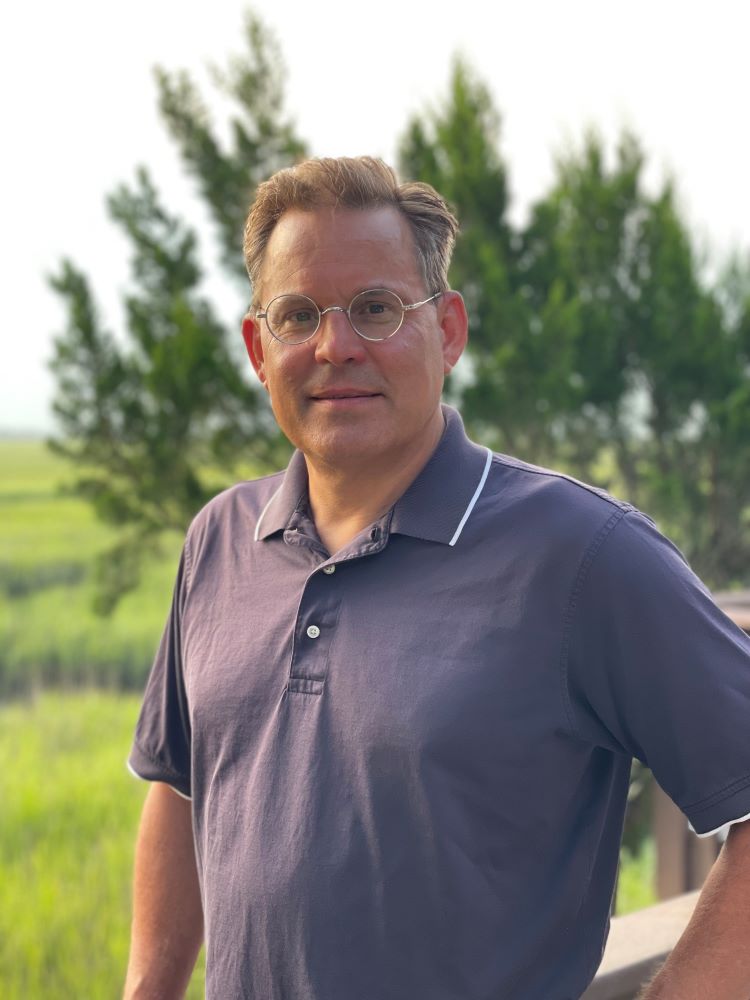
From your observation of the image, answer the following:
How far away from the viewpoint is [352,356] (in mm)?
1241

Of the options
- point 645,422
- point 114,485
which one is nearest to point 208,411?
point 114,485

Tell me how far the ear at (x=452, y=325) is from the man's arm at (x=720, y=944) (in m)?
0.62

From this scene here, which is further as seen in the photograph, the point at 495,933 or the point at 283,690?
the point at 283,690

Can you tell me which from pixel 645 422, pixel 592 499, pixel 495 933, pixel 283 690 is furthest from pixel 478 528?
pixel 645 422

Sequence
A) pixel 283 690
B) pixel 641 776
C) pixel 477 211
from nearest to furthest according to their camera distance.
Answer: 1. pixel 283 690
2. pixel 641 776
3. pixel 477 211

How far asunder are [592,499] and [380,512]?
250mm

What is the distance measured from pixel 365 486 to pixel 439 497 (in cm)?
12

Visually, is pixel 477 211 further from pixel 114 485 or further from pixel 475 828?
pixel 475 828

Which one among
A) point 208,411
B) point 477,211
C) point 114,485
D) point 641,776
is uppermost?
point 477,211

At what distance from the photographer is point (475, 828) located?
108cm

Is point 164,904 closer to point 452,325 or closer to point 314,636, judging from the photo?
point 314,636

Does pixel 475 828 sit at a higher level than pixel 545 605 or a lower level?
lower

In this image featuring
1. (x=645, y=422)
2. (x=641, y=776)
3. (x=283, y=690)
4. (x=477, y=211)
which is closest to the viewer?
(x=283, y=690)

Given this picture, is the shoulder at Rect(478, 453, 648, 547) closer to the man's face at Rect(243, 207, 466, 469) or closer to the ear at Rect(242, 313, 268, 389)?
the man's face at Rect(243, 207, 466, 469)
